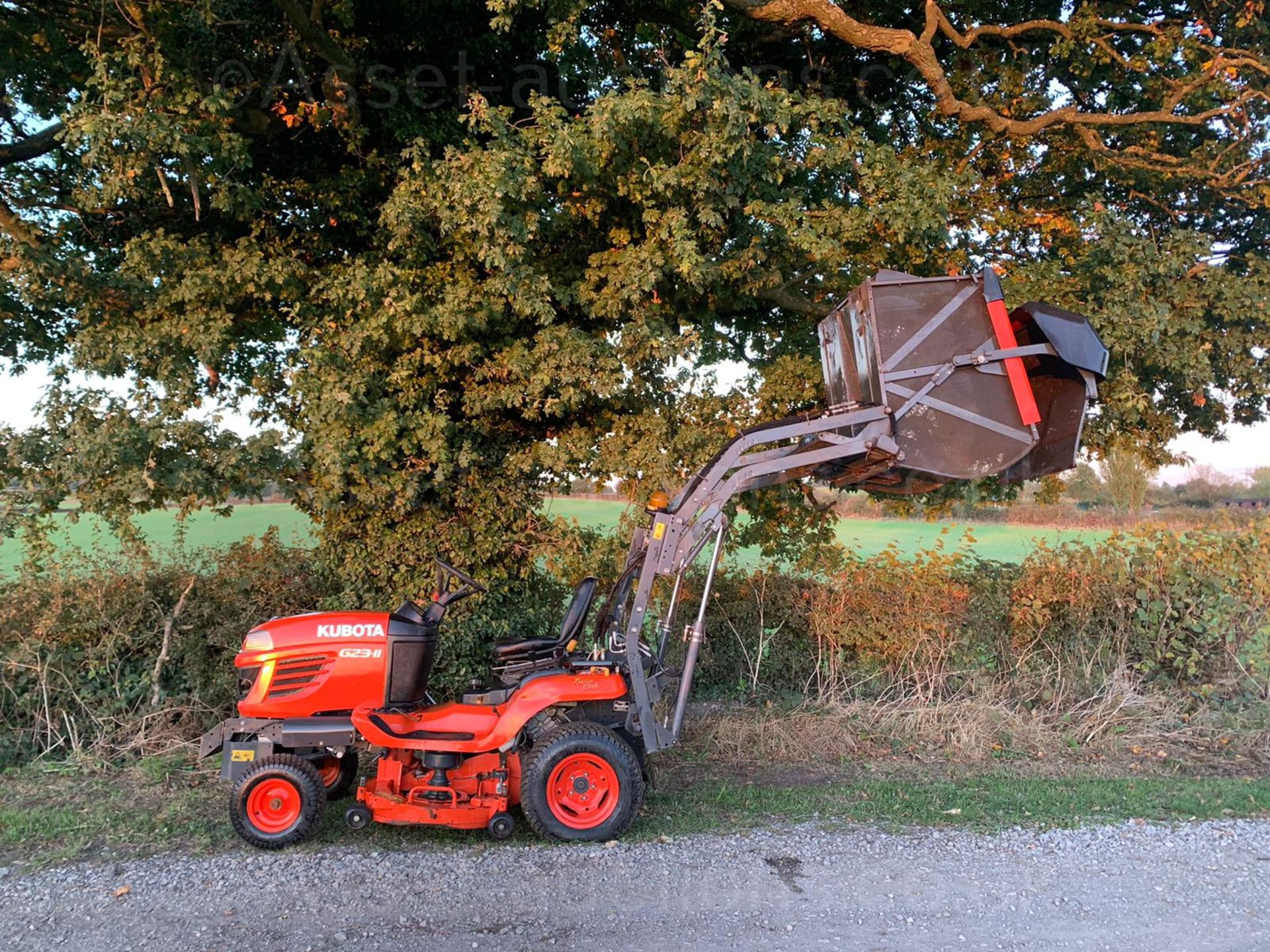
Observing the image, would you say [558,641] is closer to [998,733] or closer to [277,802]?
[277,802]

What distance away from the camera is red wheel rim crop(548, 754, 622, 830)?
18.8 feet

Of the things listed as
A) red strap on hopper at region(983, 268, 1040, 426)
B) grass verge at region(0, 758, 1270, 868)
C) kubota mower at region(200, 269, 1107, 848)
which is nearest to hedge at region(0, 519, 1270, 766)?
grass verge at region(0, 758, 1270, 868)

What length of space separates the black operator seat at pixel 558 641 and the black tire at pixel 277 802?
1.41m

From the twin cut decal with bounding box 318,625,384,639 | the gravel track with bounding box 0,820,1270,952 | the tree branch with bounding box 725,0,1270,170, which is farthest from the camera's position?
the tree branch with bounding box 725,0,1270,170

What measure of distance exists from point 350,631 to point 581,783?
5.75ft

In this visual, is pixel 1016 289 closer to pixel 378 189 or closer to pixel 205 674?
pixel 378 189

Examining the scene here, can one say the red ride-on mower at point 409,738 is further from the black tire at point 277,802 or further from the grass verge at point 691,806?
the grass verge at point 691,806

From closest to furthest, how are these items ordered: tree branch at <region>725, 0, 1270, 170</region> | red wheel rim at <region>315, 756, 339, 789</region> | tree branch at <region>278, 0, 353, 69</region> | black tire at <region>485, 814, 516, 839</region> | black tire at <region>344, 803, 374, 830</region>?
black tire at <region>485, 814, 516, 839</region> < black tire at <region>344, 803, 374, 830</region> < red wheel rim at <region>315, 756, 339, 789</region> < tree branch at <region>278, 0, 353, 69</region> < tree branch at <region>725, 0, 1270, 170</region>

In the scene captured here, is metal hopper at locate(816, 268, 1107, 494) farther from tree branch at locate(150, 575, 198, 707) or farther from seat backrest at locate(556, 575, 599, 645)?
tree branch at locate(150, 575, 198, 707)

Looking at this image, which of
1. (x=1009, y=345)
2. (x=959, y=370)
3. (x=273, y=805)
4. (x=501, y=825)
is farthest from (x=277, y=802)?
(x=1009, y=345)

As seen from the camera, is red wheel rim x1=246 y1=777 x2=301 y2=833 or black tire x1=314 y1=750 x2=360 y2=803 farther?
black tire x1=314 y1=750 x2=360 y2=803

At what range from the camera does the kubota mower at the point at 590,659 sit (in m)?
5.73

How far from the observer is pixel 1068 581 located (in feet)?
30.2

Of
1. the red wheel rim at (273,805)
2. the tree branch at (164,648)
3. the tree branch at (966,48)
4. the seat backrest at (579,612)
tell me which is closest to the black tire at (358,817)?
the red wheel rim at (273,805)
